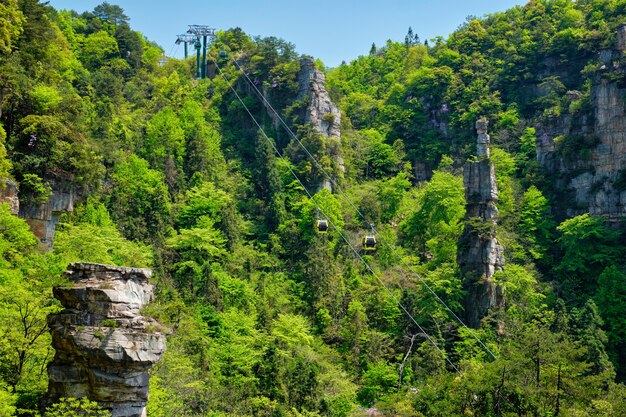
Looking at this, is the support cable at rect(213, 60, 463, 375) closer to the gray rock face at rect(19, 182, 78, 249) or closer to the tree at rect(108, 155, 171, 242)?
the tree at rect(108, 155, 171, 242)

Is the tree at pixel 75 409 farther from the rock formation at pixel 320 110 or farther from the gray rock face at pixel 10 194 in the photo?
the rock formation at pixel 320 110

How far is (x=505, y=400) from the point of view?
25.9 metres

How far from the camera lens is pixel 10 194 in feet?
102

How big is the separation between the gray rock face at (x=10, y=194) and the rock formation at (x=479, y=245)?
21.9 meters

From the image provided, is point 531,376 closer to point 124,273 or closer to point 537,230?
point 124,273

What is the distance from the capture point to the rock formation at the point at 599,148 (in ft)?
151

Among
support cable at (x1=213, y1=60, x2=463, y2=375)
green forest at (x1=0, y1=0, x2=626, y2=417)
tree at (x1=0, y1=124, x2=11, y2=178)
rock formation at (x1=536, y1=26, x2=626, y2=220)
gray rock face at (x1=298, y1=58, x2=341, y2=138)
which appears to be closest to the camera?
green forest at (x1=0, y1=0, x2=626, y2=417)

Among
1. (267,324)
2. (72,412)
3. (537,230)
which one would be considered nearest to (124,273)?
(72,412)

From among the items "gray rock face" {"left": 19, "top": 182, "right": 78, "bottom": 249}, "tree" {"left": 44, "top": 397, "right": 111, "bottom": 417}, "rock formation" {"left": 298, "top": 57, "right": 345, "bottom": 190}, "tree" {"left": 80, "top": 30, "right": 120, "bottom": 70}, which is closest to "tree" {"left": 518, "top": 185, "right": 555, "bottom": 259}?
"rock formation" {"left": 298, "top": 57, "right": 345, "bottom": 190}

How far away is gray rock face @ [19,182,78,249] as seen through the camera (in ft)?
110

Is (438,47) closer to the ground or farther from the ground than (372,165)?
farther from the ground

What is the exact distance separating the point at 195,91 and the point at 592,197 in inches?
1104

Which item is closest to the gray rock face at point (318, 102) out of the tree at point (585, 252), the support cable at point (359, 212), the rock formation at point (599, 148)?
the support cable at point (359, 212)

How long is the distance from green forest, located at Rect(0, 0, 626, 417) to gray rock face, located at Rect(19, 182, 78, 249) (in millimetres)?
257
